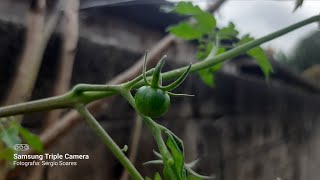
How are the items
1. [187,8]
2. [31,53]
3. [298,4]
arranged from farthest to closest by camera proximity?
[31,53], [187,8], [298,4]

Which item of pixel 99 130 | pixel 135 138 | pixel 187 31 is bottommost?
pixel 135 138

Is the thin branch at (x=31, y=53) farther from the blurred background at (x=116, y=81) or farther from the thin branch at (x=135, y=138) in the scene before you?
the thin branch at (x=135, y=138)

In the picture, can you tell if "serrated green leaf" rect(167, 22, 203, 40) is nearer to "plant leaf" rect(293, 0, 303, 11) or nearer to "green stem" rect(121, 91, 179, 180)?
"plant leaf" rect(293, 0, 303, 11)

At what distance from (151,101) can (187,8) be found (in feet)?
1.07

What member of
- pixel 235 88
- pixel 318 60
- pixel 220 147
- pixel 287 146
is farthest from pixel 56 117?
pixel 318 60

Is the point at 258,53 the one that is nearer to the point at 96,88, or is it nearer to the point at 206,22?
Result: the point at 206,22

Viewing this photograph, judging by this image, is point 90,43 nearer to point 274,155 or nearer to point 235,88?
point 235,88

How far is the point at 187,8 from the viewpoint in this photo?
61 cm

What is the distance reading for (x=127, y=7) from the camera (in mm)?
1083

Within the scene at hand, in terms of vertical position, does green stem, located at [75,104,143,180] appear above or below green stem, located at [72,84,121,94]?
below

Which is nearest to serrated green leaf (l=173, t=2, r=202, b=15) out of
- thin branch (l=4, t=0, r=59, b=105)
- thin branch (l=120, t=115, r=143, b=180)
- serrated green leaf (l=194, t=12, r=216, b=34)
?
serrated green leaf (l=194, t=12, r=216, b=34)

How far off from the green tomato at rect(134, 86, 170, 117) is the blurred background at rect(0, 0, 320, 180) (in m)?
0.27

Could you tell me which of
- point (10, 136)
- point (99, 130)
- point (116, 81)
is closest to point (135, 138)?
point (116, 81)

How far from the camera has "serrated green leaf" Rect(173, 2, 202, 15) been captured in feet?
2.00
